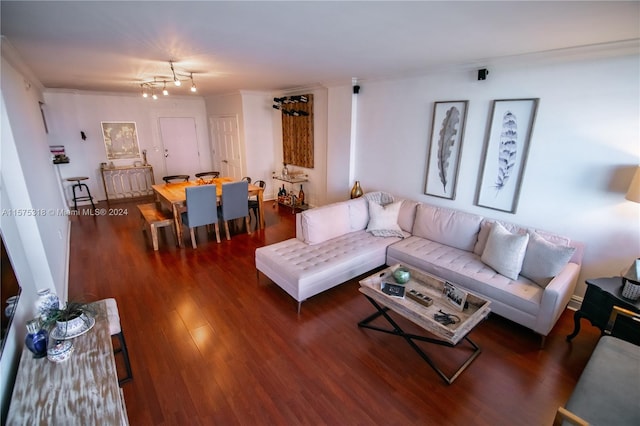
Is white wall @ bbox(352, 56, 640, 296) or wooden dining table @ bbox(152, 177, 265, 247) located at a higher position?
white wall @ bbox(352, 56, 640, 296)

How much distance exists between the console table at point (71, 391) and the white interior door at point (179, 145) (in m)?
6.70

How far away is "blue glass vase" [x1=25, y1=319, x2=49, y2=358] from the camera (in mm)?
1521

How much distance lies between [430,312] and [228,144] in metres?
6.21

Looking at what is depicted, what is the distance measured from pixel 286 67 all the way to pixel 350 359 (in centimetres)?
316

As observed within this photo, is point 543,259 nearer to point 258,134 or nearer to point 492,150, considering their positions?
point 492,150

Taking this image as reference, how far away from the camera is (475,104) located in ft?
10.9

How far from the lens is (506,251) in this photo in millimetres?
2727

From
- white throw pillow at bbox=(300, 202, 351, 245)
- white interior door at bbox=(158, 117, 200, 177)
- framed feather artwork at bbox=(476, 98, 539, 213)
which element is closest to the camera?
framed feather artwork at bbox=(476, 98, 539, 213)

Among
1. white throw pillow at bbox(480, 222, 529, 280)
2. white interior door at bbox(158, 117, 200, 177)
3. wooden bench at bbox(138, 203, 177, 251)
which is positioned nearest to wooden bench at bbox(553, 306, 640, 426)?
white throw pillow at bbox(480, 222, 529, 280)

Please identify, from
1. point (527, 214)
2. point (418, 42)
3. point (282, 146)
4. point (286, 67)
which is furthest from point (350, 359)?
point (282, 146)

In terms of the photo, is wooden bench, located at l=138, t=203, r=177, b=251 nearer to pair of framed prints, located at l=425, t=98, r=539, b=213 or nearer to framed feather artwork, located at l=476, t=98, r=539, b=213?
pair of framed prints, located at l=425, t=98, r=539, b=213

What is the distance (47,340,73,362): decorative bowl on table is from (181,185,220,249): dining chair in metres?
2.74

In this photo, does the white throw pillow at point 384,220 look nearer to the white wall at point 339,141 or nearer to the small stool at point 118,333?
the white wall at point 339,141

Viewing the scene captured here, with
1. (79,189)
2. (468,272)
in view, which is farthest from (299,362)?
(79,189)
